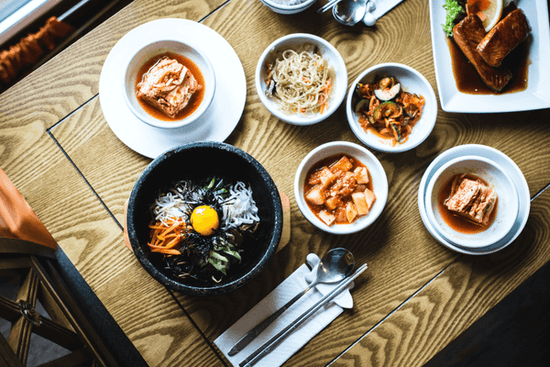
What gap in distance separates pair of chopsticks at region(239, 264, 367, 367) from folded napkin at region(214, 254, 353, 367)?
0.06ft

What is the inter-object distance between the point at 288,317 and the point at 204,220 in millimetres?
622

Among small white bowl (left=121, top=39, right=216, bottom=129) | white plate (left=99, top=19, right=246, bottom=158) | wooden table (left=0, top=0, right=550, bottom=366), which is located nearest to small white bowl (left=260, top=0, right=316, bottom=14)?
wooden table (left=0, top=0, right=550, bottom=366)

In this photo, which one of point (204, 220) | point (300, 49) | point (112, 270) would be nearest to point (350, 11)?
point (300, 49)

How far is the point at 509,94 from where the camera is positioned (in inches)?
67.9

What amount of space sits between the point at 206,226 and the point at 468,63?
1.53 meters

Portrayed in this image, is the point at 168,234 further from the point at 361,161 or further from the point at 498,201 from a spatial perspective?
the point at 498,201

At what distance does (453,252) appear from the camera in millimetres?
1693

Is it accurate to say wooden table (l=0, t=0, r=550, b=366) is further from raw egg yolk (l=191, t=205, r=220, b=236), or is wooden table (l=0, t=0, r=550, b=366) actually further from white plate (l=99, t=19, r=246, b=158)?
raw egg yolk (l=191, t=205, r=220, b=236)

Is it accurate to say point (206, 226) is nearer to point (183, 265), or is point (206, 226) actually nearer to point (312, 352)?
point (183, 265)

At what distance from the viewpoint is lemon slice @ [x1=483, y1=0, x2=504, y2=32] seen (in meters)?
1.74

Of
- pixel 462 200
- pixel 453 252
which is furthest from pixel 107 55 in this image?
pixel 453 252

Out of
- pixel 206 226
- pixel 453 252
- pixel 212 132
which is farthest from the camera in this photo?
pixel 453 252

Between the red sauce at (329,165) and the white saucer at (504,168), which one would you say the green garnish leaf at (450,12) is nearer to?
the white saucer at (504,168)

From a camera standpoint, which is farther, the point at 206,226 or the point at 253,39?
the point at 253,39
